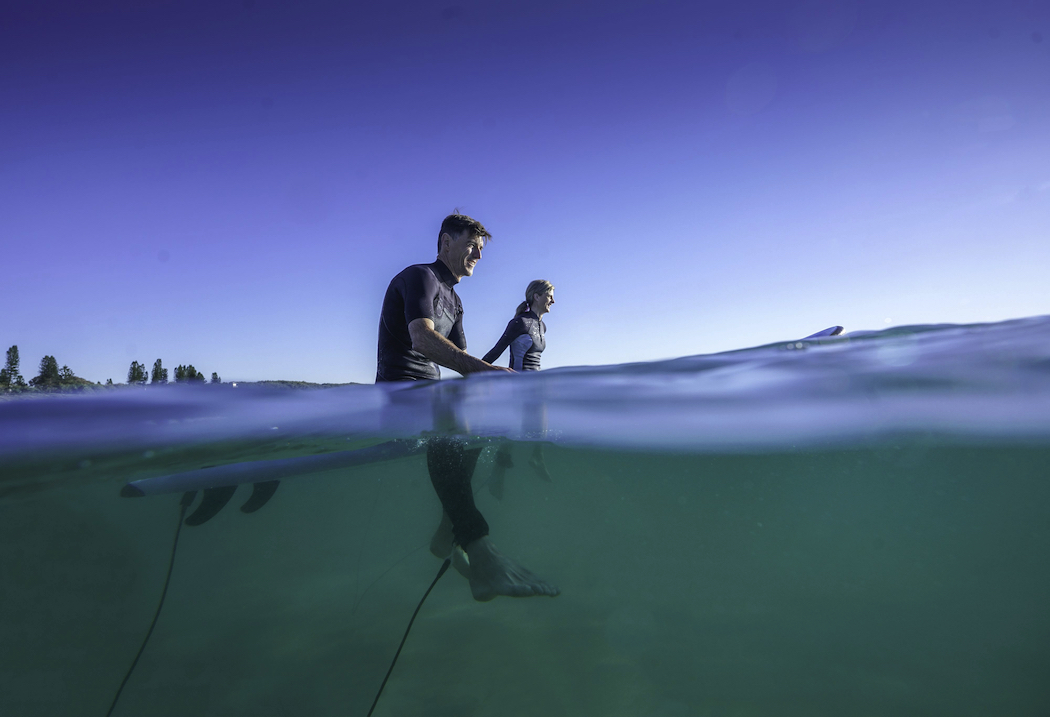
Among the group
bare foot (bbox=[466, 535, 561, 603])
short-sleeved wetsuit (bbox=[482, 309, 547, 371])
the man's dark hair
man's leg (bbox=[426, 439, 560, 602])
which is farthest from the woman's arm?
bare foot (bbox=[466, 535, 561, 603])

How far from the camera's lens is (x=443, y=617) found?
847cm

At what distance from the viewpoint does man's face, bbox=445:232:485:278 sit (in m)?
5.19

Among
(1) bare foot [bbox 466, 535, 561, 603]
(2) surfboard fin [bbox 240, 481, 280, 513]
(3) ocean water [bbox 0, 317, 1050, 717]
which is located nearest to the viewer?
(1) bare foot [bbox 466, 535, 561, 603]

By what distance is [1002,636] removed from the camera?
12.0 m

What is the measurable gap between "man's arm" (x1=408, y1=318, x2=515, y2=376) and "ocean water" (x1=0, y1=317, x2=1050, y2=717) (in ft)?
2.44

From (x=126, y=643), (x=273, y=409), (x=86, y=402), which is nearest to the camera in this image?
(x=86, y=402)

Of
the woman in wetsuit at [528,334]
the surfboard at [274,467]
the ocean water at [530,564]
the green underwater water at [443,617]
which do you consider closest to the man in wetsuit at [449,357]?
the ocean water at [530,564]

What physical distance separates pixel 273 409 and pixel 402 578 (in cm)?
1021

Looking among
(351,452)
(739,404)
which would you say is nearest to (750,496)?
(739,404)

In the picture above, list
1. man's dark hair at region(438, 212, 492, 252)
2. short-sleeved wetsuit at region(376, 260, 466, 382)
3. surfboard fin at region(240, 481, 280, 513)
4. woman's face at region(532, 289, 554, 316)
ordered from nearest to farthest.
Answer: short-sleeved wetsuit at region(376, 260, 466, 382), man's dark hair at region(438, 212, 492, 252), woman's face at region(532, 289, 554, 316), surfboard fin at region(240, 481, 280, 513)

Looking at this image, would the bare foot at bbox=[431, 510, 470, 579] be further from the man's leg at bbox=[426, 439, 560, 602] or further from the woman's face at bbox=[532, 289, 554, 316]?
the woman's face at bbox=[532, 289, 554, 316]

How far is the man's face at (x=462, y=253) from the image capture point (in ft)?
17.0

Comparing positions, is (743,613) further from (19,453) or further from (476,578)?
(19,453)

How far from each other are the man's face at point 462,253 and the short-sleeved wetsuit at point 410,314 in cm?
11
